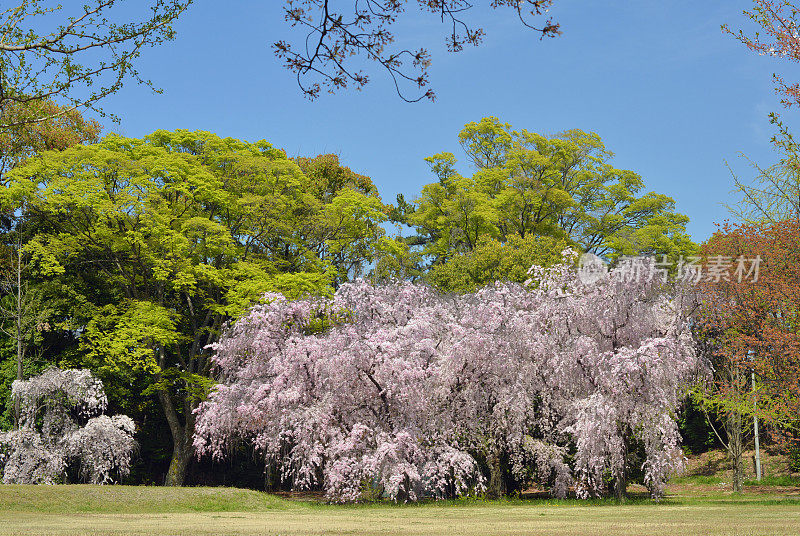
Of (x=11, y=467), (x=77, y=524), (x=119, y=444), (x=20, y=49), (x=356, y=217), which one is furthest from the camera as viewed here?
(x=356, y=217)

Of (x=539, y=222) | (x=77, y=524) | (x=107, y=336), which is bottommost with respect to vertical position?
(x=77, y=524)

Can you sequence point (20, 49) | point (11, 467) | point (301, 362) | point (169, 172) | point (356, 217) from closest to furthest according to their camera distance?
1. point (20, 49)
2. point (301, 362)
3. point (11, 467)
4. point (169, 172)
5. point (356, 217)

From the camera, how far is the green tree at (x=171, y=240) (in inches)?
1148

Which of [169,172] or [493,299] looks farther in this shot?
[169,172]

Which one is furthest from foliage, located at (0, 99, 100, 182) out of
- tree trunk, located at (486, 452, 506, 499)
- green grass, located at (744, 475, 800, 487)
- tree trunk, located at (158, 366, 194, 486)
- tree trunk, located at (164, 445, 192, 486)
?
green grass, located at (744, 475, 800, 487)

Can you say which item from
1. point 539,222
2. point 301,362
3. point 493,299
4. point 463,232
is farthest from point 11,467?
point 539,222

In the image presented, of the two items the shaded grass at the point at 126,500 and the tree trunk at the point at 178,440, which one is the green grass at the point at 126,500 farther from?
the tree trunk at the point at 178,440

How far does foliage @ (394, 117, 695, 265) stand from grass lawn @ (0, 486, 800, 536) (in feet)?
70.6

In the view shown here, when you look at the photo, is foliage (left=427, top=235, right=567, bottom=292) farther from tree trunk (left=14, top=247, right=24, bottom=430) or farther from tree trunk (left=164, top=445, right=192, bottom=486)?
tree trunk (left=14, top=247, right=24, bottom=430)

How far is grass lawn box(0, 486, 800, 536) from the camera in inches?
535

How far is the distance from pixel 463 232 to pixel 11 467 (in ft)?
85.7

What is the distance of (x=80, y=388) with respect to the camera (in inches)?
1104

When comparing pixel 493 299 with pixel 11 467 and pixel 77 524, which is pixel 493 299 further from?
pixel 11 467

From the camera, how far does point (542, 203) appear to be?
147 ft
